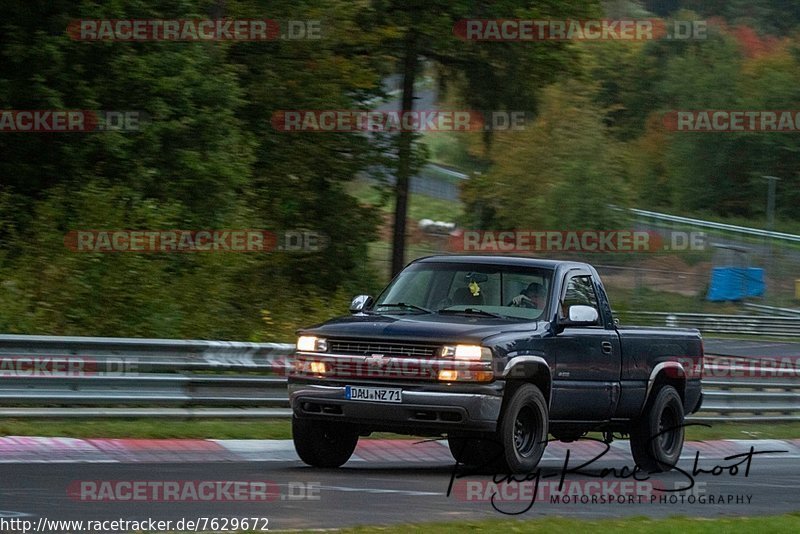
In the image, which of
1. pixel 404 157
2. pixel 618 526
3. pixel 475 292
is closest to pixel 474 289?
pixel 475 292

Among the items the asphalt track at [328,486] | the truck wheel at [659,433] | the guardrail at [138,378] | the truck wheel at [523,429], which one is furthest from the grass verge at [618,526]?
the guardrail at [138,378]

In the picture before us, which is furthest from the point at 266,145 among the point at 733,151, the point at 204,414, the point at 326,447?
the point at 733,151

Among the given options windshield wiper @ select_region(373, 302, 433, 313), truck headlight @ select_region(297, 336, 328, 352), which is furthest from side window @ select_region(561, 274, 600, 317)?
truck headlight @ select_region(297, 336, 328, 352)

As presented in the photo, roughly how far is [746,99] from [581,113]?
24.8m

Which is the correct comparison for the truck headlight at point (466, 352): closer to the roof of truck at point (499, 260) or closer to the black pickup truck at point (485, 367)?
the black pickup truck at point (485, 367)

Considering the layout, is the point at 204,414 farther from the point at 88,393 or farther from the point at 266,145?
the point at 266,145

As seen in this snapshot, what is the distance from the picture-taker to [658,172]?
311ft

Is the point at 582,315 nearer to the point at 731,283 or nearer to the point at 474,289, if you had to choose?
the point at 474,289

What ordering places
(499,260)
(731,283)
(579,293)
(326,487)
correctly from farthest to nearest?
(731,283), (579,293), (499,260), (326,487)

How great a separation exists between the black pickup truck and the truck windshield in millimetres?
12

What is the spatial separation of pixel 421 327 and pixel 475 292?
1.16 meters

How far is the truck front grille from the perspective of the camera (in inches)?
433

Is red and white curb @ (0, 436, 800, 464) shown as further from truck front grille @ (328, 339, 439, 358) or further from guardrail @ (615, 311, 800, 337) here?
guardrail @ (615, 311, 800, 337)

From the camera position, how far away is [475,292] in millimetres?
12172
